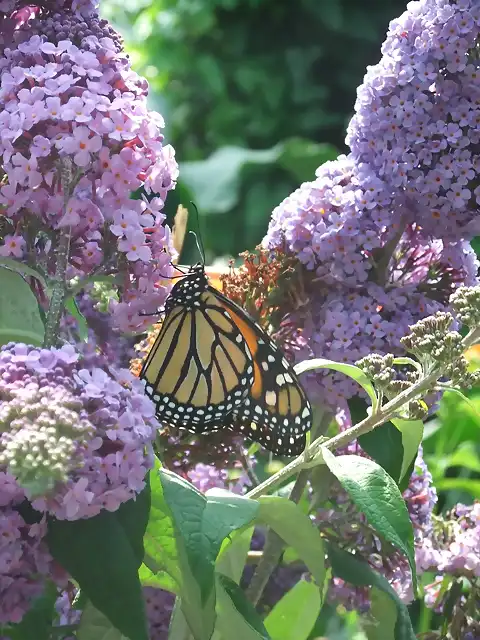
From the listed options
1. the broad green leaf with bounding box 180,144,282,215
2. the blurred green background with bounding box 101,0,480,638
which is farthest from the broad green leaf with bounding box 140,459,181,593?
the blurred green background with bounding box 101,0,480,638

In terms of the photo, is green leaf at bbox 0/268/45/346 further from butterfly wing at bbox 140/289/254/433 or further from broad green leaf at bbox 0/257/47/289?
butterfly wing at bbox 140/289/254/433

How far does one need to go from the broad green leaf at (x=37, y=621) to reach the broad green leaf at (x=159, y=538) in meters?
0.07

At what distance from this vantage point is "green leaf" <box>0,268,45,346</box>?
0.75 meters

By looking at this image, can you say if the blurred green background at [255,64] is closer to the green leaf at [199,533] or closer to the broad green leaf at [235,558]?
the broad green leaf at [235,558]

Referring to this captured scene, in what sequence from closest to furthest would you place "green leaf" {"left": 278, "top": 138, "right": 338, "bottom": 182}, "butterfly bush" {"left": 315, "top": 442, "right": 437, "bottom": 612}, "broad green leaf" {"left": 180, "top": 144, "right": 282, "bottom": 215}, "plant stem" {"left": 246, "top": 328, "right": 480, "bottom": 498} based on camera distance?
"plant stem" {"left": 246, "top": 328, "right": 480, "bottom": 498} < "butterfly bush" {"left": 315, "top": 442, "right": 437, "bottom": 612} < "green leaf" {"left": 278, "top": 138, "right": 338, "bottom": 182} < "broad green leaf" {"left": 180, "top": 144, "right": 282, "bottom": 215}

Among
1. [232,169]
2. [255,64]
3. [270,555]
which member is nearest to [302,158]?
[232,169]

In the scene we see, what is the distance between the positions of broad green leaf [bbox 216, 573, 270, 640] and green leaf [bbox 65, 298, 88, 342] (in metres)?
0.24

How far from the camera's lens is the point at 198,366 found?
1.00 metres

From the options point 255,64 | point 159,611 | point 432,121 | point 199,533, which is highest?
point 255,64

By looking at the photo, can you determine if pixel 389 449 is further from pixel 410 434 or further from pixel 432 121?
pixel 432 121

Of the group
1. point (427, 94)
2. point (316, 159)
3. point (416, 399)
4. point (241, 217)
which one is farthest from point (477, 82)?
point (241, 217)

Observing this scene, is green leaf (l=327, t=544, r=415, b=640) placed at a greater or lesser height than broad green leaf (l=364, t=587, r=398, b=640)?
greater

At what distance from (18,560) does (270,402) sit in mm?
407

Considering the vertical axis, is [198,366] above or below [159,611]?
above
